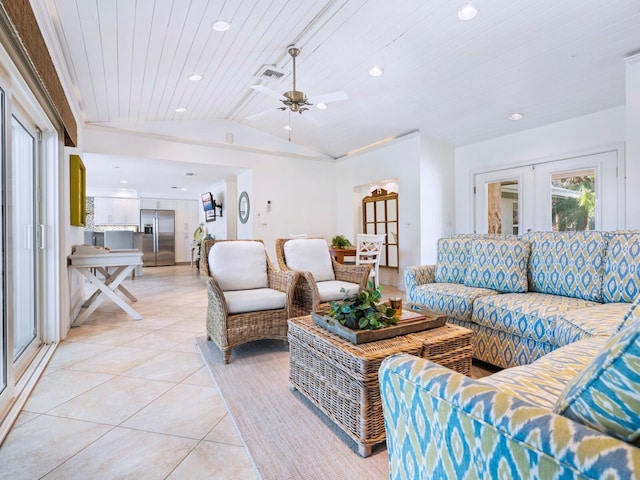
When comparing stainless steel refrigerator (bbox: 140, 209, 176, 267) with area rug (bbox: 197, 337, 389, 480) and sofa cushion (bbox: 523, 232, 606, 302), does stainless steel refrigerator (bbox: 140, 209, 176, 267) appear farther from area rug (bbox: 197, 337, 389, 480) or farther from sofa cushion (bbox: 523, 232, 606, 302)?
sofa cushion (bbox: 523, 232, 606, 302)

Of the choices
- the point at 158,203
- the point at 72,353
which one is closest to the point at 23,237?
the point at 72,353

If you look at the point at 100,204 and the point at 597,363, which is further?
the point at 100,204

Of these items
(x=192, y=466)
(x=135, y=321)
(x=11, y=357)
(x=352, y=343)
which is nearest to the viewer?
(x=192, y=466)

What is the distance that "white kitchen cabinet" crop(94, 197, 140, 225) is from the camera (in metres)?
9.33

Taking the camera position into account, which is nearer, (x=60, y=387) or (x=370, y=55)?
(x=60, y=387)

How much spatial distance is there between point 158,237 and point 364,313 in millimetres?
9312

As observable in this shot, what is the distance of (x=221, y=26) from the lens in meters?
2.95

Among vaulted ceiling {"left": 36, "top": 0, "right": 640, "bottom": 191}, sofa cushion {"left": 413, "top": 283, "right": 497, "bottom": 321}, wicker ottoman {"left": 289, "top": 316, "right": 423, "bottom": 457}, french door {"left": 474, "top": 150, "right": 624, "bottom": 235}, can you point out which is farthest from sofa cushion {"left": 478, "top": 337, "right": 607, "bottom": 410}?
french door {"left": 474, "top": 150, "right": 624, "bottom": 235}

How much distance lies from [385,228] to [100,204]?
7.70 m

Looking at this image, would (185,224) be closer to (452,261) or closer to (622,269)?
(452,261)

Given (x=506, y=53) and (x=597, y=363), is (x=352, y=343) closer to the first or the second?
(x=597, y=363)

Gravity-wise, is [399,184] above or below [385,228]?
above

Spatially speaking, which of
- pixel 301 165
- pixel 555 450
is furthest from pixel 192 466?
pixel 301 165

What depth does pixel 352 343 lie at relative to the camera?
169 cm
